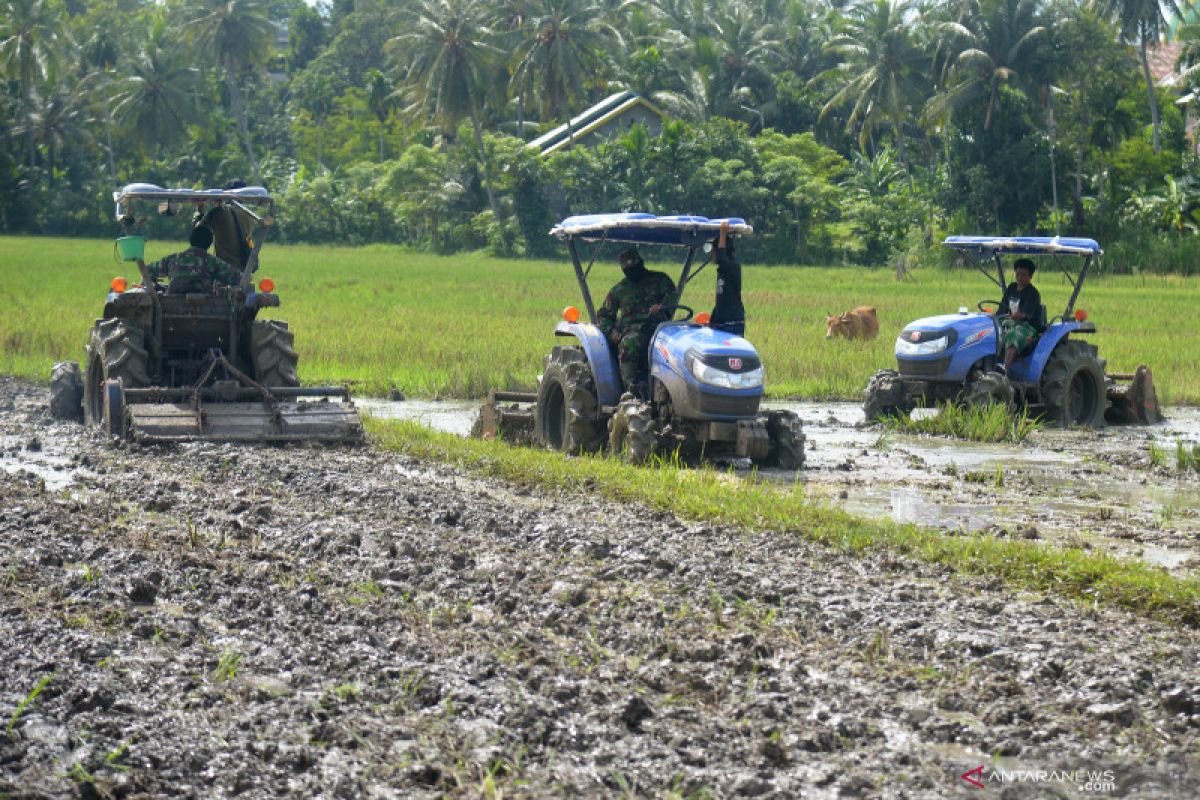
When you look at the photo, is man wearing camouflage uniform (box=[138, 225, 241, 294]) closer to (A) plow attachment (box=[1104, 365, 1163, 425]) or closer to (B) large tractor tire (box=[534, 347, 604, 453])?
(B) large tractor tire (box=[534, 347, 604, 453])

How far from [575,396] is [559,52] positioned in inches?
1854

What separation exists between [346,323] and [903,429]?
12.8m

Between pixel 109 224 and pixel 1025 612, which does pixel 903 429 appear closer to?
pixel 1025 612

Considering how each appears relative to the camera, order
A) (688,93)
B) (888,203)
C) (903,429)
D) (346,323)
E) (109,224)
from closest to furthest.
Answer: (903,429)
(346,323)
(888,203)
(688,93)
(109,224)

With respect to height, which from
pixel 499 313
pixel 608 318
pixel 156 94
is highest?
pixel 156 94

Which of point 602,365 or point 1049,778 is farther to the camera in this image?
point 602,365

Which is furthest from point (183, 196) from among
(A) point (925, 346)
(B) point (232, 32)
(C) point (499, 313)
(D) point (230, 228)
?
(B) point (232, 32)

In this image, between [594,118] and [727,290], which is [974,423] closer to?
[727,290]

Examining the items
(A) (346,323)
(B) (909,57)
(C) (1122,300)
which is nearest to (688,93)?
(B) (909,57)

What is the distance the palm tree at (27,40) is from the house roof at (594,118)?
22.6 meters

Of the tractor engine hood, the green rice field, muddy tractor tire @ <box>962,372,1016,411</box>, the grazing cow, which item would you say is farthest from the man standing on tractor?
the grazing cow

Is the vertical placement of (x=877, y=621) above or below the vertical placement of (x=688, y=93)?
below

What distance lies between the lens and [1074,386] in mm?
16047

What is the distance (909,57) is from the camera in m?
56.5
